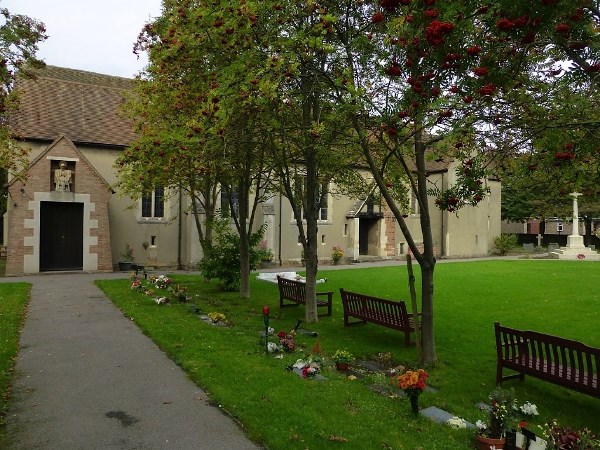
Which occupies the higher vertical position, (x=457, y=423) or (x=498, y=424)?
(x=498, y=424)

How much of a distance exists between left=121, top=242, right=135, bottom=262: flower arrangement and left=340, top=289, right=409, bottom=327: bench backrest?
16.6 metres

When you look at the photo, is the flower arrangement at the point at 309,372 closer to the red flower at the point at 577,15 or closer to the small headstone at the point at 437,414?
the small headstone at the point at 437,414

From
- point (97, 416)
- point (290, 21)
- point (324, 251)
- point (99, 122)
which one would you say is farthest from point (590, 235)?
point (97, 416)

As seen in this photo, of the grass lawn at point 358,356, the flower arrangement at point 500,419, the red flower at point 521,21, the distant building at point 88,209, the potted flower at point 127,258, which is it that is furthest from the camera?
the potted flower at point 127,258

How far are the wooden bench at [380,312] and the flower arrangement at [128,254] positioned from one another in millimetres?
16348

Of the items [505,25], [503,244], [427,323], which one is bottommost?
[427,323]

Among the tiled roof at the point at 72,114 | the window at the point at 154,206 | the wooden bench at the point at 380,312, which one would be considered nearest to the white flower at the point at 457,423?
the wooden bench at the point at 380,312

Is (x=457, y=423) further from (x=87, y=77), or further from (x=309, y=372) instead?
(x=87, y=77)

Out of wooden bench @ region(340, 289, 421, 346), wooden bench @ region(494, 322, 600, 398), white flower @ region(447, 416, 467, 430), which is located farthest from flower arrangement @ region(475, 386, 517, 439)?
wooden bench @ region(340, 289, 421, 346)

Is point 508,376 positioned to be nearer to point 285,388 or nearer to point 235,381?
point 285,388

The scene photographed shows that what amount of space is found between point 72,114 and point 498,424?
87.6 ft

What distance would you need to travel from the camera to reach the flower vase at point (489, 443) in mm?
4930

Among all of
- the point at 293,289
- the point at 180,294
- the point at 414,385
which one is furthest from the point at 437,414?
the point at 180,294

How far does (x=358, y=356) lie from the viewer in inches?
362
